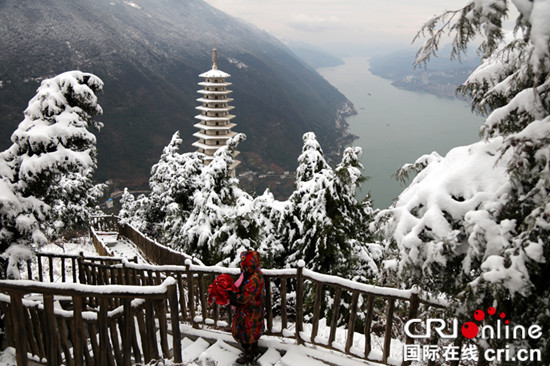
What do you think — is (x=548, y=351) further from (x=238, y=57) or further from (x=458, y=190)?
(x=238, y=57)

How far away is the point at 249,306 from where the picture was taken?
4.20 m

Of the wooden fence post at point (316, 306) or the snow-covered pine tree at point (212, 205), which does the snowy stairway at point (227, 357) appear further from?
the snow-covered pine tree at point (212, 205)

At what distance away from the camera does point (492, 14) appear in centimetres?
247

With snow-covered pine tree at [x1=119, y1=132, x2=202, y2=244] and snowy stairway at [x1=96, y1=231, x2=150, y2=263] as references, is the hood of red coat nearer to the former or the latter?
snowy stairway at [x1=96, y1=231, x2=150, y2=263]

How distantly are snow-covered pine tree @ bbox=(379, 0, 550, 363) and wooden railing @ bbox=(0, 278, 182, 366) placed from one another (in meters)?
2.40

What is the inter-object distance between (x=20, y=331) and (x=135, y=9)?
206 m

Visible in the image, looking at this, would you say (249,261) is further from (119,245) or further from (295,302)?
(119,245)

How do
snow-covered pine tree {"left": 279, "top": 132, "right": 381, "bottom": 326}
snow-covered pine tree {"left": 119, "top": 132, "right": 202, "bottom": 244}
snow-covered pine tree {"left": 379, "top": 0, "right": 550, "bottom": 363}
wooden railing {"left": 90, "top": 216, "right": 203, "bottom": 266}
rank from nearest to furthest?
snow-covered pine tree {"left": 379, "top": 0, "right": 550, "bottom": 363}, snow-covered pine tree {"left": 279, "top": 132, "right": 381, "bottom": 326}, wooden railing {"left": 90, "top": 216, "right": 203, "bottom": 266}, snow-covered pine tree {"left": 119, "top": 132, "right": 202, "bottom": 244}

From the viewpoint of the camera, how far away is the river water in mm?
78194

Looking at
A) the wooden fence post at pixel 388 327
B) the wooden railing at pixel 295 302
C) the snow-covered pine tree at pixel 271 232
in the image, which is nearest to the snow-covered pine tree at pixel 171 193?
the snow-covered pine tree at pixel 271 232

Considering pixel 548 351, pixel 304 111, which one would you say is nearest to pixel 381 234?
pixel 548 351

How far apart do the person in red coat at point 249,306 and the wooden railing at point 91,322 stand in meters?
0.68

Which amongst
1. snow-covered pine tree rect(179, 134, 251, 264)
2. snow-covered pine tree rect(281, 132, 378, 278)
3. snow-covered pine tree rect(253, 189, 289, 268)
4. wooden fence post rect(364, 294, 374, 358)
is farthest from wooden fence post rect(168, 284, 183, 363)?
Answer: snow-covered pine tree rect(179, 134, 251, 264)

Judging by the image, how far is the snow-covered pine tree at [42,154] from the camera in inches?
199
